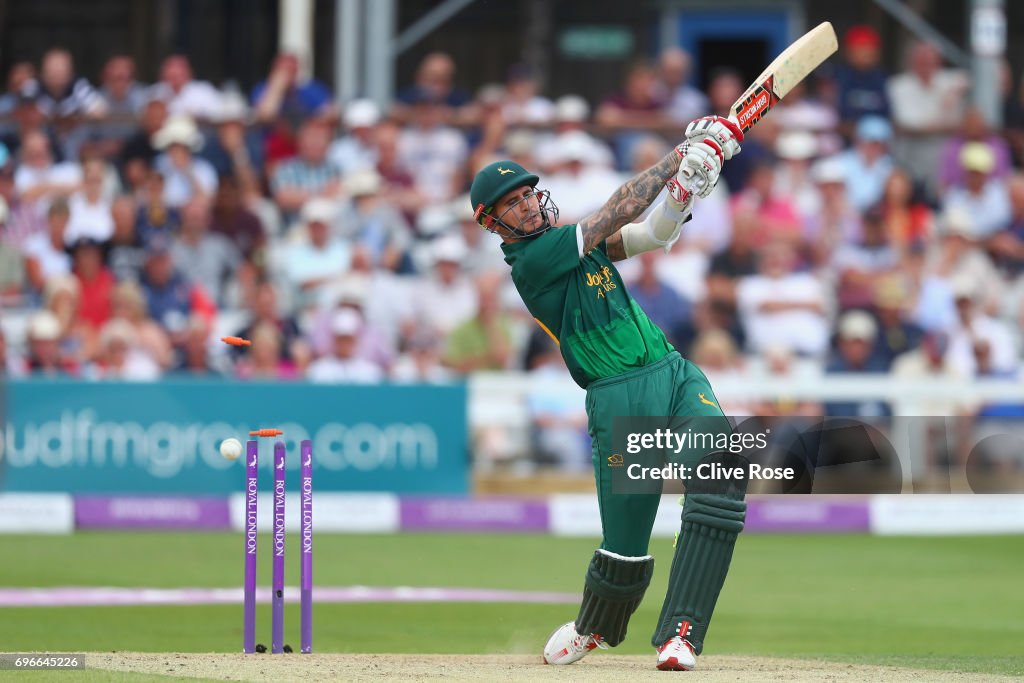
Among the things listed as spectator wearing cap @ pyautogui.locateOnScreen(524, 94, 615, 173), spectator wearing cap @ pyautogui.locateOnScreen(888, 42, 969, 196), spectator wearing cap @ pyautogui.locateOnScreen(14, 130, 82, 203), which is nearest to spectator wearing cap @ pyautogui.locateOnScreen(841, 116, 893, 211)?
spectator wearing cap @ pyautogui.locateOnScreen(888, 42, 969, 196)

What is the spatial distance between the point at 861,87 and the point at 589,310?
9.49m

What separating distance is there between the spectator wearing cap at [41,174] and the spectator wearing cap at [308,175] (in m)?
1.56

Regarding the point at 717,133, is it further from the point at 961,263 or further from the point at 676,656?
the point at 961,263

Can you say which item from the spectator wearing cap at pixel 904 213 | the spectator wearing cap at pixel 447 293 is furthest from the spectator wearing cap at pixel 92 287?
the spectator wearing cap at pixel 904 213

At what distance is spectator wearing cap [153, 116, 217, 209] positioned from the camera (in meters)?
13.9

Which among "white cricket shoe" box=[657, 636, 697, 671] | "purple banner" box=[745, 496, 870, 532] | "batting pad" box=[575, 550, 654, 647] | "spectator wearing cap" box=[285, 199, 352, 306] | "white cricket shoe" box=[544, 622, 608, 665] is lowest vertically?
"purple banner" box=[745, 496, 870, 532]

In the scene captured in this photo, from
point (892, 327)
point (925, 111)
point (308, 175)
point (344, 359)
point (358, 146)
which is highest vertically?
point (925, 111)

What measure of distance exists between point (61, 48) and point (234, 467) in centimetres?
860

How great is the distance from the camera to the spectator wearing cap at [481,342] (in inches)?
506

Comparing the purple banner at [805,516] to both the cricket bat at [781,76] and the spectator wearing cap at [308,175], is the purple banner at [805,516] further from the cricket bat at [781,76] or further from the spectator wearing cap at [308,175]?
the cricket bat at [781,76]

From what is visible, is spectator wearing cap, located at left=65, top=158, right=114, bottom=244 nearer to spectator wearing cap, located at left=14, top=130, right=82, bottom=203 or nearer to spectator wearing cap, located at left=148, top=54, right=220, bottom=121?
spectator wearing cap, located at left=14, top=130, right=82, bottom=203

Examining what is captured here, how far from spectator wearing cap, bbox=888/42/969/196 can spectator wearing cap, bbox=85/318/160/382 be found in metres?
6.52

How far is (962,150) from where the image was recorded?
14766mm

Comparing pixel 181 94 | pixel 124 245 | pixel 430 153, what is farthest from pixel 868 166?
pixel 124 245
